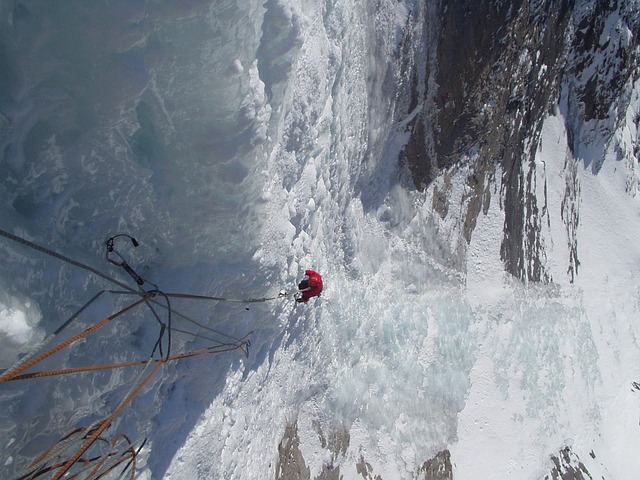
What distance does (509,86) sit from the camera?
865 centimetres

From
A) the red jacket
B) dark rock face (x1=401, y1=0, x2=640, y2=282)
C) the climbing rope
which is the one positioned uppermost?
dark rock face (x1=401, y1=0, x2=640, y2=282)

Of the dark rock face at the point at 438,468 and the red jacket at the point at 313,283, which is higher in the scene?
the red jacket at the point at 313,283

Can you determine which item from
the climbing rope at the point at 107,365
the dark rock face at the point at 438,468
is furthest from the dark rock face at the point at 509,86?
the climbing rope at the point at 107,365

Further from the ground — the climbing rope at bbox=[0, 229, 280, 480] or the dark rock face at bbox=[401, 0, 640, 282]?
the dark rock face at bbox=[401, 0, 640, 282]

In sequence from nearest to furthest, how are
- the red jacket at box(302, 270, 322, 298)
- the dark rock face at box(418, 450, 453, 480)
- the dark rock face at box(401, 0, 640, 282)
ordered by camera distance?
the red jacket at box(302, 270, 322, 298)
the dark rock face at box(418, 450, 453, 480)
the dark rock face at box(401, 0, 640, 282)

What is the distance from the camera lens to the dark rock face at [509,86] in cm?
777

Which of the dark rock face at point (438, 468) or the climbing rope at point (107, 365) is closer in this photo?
the climbing rope at point (107, 365)

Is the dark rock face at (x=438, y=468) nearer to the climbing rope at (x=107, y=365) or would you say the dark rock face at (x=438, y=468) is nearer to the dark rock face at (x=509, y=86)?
the dark rock face at (x=509, y=86)

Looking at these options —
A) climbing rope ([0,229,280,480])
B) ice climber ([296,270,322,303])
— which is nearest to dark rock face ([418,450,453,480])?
ice climber ([296,270,322,303])

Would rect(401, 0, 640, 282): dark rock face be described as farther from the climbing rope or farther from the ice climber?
the climbing rope

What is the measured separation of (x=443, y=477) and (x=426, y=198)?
161 inches

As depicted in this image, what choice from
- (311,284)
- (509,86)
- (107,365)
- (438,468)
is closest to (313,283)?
(311,284)

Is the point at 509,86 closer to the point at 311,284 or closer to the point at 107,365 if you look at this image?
the point at 311,284

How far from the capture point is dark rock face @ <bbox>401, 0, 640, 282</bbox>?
777cm
